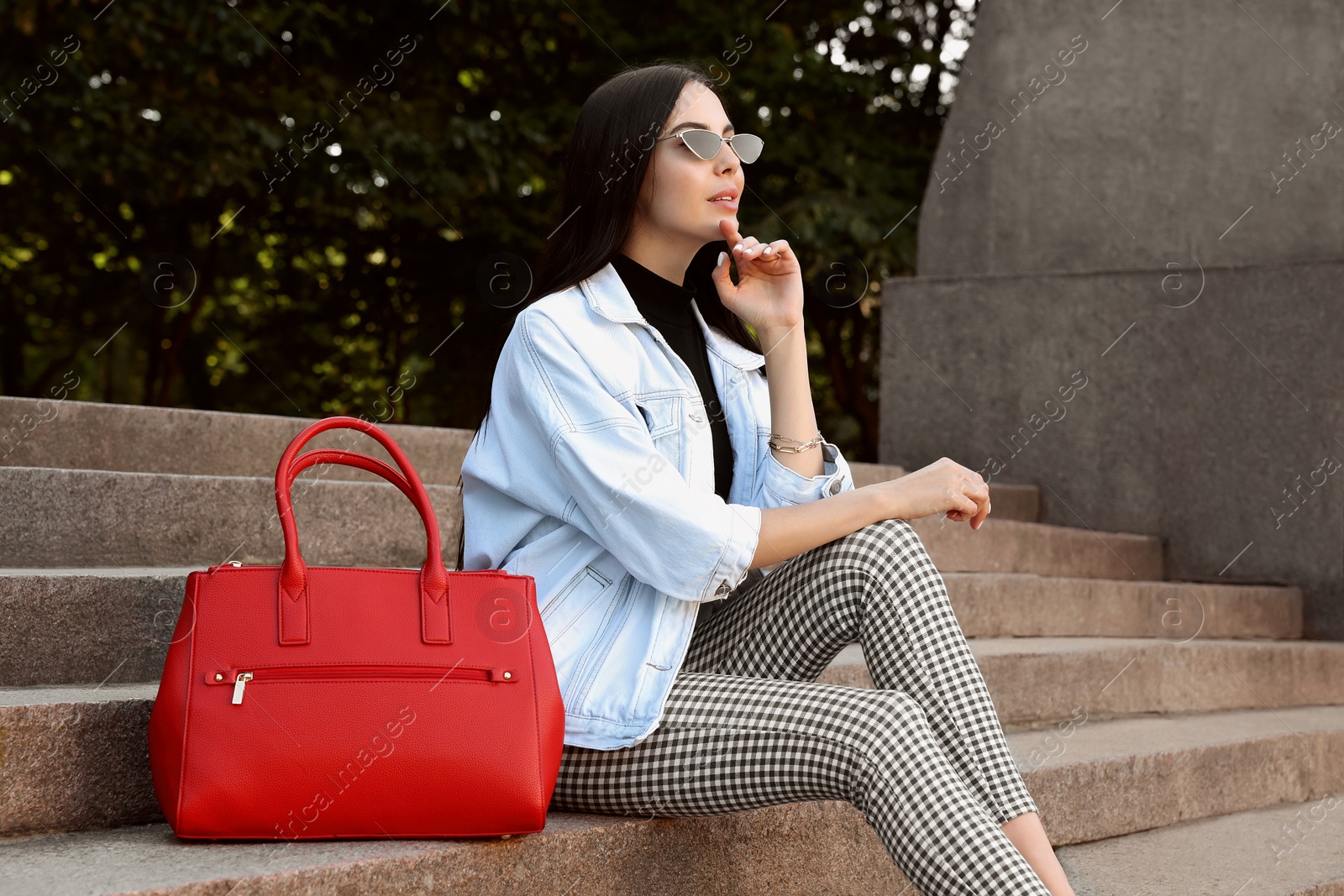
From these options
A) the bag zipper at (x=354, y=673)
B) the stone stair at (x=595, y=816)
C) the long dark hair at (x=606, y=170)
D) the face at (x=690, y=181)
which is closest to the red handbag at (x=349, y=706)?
the bag zipper at (x=354, y=673)

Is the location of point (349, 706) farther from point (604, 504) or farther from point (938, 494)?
point (938, 494)

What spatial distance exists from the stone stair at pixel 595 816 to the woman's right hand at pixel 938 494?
2.22ft

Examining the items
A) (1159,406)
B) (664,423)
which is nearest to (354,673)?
(664,423)

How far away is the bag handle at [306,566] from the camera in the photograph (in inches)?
74.9

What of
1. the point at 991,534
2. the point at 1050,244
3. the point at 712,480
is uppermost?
the point at 712,480

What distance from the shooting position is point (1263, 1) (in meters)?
5.84

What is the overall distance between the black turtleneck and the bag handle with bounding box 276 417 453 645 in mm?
677

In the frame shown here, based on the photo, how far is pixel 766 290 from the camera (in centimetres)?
263

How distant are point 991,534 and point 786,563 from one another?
257cm

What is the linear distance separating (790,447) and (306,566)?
0.99 metres

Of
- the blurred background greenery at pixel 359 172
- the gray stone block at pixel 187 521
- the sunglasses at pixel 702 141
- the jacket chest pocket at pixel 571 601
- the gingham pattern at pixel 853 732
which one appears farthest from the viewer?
the blurred background greenery at pixel 359 172

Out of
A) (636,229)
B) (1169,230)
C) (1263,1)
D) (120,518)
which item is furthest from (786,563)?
(1263,1)

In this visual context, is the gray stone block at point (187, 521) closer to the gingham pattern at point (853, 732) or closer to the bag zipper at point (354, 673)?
the gingham pattern at point (853, 732)

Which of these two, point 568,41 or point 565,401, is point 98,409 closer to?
point 565,401
